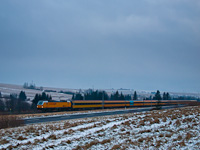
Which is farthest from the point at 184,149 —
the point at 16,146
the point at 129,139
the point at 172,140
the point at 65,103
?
the point at 65,103

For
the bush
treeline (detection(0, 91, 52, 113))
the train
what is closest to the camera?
the bush

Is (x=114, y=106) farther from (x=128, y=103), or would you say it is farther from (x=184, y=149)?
(x=184, y=149)

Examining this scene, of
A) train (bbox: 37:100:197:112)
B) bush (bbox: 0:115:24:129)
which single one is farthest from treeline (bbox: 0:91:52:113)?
bush (bbox: 0:115:24:129)

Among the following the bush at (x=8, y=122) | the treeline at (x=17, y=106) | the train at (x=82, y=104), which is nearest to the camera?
the bush at (x=8, y=122)

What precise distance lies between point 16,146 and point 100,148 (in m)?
5.28

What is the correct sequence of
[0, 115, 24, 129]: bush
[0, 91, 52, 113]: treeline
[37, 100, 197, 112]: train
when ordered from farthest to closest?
1. [0, 91, 52, 113]: treeline
2. [37, 100, 197, 112]: train
3. [0, 115, 24, 129]: bush

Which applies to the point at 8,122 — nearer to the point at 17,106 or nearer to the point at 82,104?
the point at 82,104

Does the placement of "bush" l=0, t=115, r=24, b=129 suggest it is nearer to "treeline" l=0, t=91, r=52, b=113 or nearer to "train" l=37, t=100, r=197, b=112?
"train" l=37, t=100, r=197, b=112

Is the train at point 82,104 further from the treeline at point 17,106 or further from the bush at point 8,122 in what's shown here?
the bush at point 8,122

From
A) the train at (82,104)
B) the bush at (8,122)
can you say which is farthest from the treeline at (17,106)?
the bush at (8,122)

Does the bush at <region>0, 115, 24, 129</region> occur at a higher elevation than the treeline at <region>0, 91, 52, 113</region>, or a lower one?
higher

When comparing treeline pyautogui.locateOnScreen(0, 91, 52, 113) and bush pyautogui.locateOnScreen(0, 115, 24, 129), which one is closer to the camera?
bush pyautogui.locateOnScreen(0, 115, 24, 129)

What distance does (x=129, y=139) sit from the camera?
13188 millimetres

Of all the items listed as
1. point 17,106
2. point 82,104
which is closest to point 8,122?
point 82,104
